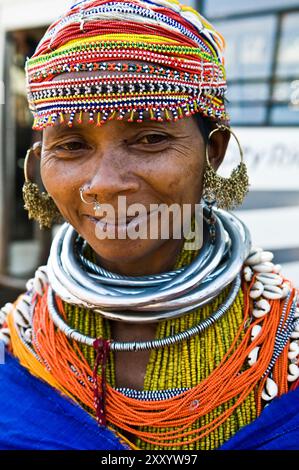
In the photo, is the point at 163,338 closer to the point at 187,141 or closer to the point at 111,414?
the point at 111,414

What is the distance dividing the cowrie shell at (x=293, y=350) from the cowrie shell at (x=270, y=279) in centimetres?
21

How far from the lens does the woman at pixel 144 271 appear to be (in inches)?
53.9

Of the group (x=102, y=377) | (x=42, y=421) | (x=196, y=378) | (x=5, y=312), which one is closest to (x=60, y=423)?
(x=42, y=421)

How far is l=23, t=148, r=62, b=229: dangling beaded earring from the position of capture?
1.76m

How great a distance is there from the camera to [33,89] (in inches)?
58.8

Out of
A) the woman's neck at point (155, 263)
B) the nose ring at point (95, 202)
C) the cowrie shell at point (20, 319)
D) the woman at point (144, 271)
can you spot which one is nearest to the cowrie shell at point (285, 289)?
the woman at point (144, 271)

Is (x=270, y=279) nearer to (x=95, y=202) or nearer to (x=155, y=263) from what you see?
(x=155, y=263)

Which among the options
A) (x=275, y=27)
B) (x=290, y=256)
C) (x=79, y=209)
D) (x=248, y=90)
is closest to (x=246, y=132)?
(x=248, y=90)

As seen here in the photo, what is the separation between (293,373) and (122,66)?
104 centimetres

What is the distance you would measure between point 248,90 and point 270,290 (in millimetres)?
2470

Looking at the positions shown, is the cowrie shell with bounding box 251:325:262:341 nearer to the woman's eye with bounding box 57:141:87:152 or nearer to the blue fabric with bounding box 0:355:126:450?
the blue fabric with bounding box 0:355:126:450

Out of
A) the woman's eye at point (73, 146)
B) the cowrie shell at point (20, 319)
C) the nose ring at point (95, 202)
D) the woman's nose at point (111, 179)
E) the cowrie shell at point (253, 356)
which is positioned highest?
the woman's eye at point (73, 146)

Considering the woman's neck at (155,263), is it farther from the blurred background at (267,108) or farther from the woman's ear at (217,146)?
the blurred background at (267,108)

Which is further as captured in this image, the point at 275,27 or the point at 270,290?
the point at 275,27
